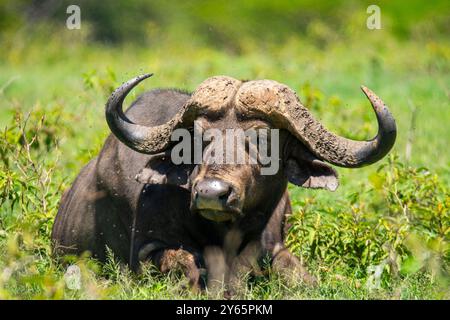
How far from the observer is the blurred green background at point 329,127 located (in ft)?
19.3

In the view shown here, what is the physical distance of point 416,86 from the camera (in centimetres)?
1352

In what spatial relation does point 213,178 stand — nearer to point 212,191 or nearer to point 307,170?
point 212,191

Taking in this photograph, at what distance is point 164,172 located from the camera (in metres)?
6.14

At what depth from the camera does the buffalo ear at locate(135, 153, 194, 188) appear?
6105 millimetres

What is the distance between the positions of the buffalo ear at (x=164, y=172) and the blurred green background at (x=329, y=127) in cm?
57

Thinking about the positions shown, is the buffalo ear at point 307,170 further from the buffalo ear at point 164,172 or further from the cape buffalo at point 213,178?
the buffalo ear at point 164,172

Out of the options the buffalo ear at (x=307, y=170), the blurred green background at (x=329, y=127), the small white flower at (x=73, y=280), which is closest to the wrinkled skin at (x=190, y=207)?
the buffalo ear at (x=307, y=170)

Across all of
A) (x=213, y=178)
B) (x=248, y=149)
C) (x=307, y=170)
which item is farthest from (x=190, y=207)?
(x=307, y=170)

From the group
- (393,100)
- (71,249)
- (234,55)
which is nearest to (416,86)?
(393,100)

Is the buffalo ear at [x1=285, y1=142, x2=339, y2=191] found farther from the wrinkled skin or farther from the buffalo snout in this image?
the buffalo snout

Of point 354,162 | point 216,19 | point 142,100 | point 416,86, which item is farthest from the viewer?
point 216,19

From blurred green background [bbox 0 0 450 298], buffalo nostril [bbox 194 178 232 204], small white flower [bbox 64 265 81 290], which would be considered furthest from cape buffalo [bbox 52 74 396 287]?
small white flower [bbox 64 265 81 290]

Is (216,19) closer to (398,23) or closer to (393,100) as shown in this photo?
(398,23)

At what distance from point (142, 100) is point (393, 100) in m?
6.14
